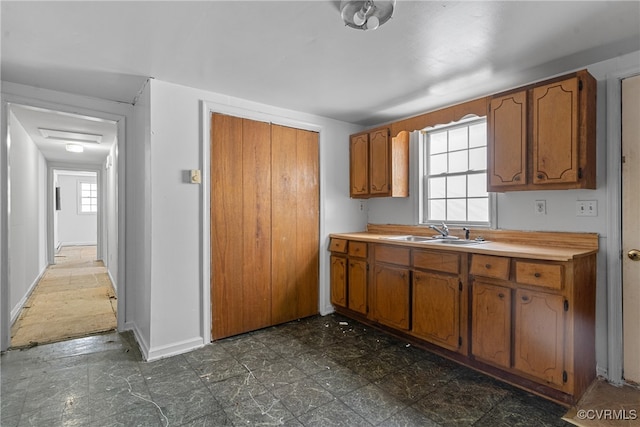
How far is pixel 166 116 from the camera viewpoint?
8.67 feet

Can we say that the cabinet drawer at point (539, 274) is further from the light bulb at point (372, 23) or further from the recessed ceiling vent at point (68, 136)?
the recessed ceiling vent at point (68, 136)

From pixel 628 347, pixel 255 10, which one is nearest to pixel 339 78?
pixel 255 10

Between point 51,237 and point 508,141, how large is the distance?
8194mm

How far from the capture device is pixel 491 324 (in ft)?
7.43

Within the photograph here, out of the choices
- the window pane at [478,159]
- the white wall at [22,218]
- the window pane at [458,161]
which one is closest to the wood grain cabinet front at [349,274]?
the window pane at [458,161]

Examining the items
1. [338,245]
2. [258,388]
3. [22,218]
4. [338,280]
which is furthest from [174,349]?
[22,218]

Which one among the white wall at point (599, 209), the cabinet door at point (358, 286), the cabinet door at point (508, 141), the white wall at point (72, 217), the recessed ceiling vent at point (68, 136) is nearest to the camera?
the white wall at point (599, 209)

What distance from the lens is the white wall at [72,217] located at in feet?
31.4

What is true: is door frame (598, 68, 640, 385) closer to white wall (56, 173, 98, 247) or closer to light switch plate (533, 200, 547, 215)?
light switch plate (533, 200, 547, 215)

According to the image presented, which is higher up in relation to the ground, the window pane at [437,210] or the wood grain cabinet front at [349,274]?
the window pane at [437,210]

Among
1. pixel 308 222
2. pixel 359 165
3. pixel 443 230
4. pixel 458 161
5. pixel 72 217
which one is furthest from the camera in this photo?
pixel 72 217

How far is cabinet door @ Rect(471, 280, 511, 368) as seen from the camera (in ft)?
7.16

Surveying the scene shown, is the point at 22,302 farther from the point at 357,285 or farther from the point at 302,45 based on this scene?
the point at 302,45

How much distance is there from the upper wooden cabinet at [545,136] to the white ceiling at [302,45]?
230 millimetres
